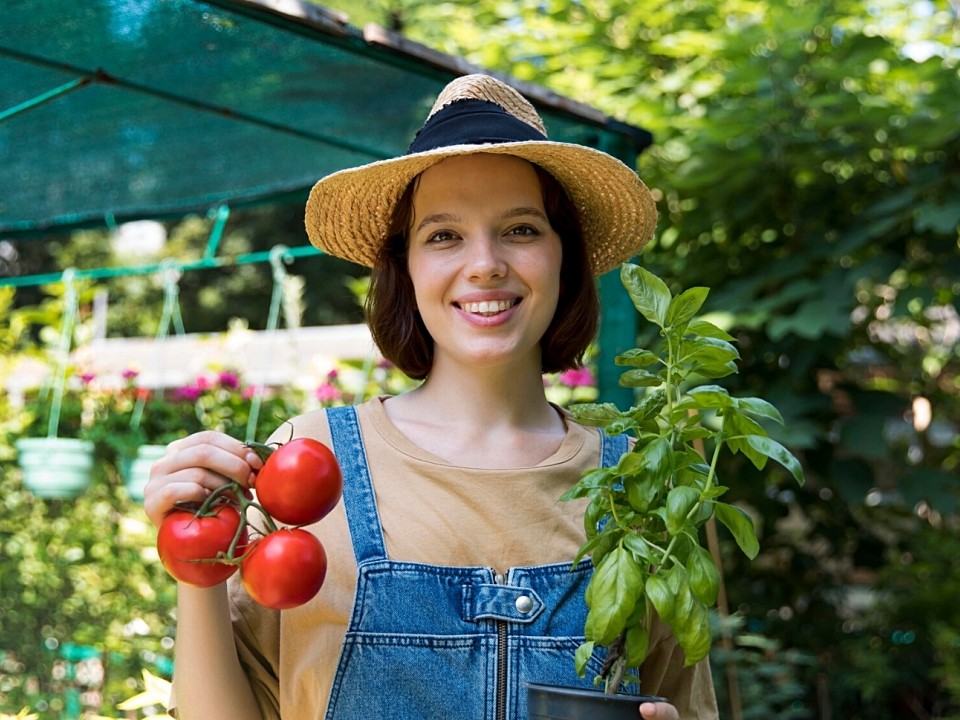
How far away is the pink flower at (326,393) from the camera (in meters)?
4.13

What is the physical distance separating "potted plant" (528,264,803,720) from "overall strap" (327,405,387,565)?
0.35 meters

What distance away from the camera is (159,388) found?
443 centimetres

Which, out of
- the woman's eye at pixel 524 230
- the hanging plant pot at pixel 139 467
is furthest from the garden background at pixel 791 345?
the woman's eye at pixel 524 230

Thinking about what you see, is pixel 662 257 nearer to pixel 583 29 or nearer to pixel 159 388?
pixel 583 29

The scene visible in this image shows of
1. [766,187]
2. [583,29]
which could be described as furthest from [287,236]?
[766,187]

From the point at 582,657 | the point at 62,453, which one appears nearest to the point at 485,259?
the point at 582,657

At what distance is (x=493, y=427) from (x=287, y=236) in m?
12.4

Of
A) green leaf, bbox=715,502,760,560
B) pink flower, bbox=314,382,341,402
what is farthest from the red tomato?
pink flower, bbox=314,382,341,402

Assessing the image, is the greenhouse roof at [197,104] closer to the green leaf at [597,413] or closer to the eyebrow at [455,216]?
the eyebrow at [455,216]

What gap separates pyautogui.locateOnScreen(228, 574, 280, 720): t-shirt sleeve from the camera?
5.36 feet

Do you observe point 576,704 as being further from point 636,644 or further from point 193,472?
point 193,472

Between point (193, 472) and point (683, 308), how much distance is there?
67 cm

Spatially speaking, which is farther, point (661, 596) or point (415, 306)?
point (415, 306)

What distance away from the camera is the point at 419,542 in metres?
1.68
